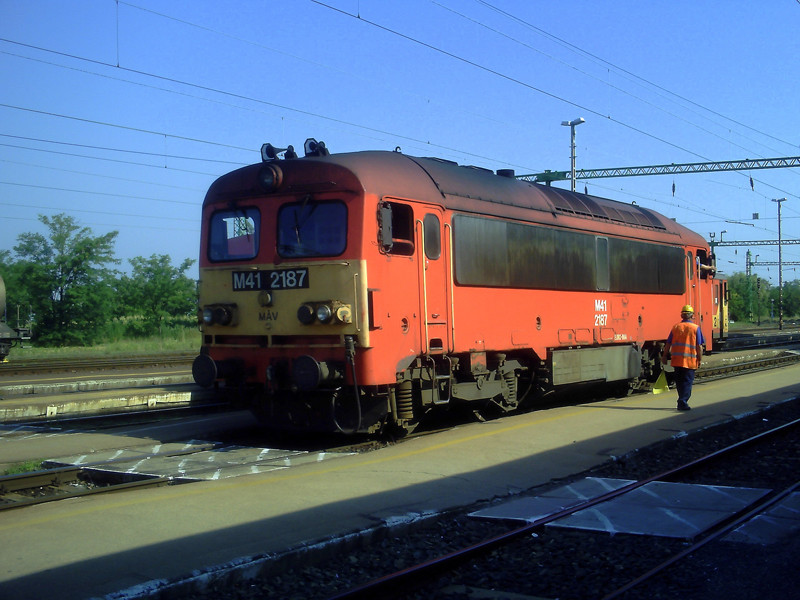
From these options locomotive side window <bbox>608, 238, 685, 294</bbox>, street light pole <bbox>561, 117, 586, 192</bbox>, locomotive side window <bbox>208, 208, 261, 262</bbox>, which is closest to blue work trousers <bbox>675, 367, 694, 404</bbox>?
locomotive side window <bbox>608, 238, 685, 294</bbox>

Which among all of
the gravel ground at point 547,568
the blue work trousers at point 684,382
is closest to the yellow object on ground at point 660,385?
the blue work trousers at point 684,382

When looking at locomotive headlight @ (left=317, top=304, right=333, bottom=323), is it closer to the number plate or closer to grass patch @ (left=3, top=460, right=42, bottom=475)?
the number plate

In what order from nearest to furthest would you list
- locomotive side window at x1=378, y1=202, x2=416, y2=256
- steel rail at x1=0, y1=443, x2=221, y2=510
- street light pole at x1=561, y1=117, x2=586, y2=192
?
steel rail at x1=0, y1=443, x2=221, y2=510 → locomotive side window at x1=378, y1=202, x2=416, y2=256 → street light pole at x1=561, y1=117, x2=586, y2=192

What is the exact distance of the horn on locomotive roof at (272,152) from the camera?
1065cm

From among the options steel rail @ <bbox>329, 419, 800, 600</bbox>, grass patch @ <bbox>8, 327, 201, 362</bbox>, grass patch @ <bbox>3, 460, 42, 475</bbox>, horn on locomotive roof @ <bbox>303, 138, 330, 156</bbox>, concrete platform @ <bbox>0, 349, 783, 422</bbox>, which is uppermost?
horn on locomotive roof @ <bbox>303, 138, 330, 156</bbox>

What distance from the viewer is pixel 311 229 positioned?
9875 millimetres

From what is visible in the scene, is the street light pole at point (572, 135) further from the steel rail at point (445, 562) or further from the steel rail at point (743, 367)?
the steel rail at point (445, 562)

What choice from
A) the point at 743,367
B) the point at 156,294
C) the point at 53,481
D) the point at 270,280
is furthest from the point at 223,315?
the point at 156,294

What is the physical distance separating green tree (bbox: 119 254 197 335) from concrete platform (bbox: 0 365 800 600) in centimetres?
3986

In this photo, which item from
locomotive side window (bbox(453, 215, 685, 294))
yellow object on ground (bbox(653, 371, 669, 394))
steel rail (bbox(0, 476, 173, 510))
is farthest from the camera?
yellow object on ground (bbox(653, 371, 669, 394))

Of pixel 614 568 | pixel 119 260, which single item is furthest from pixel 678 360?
pixel 119 260

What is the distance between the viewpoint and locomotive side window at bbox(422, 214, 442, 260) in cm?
1040

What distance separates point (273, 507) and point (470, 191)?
6241mm

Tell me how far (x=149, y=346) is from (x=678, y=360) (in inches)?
1211
